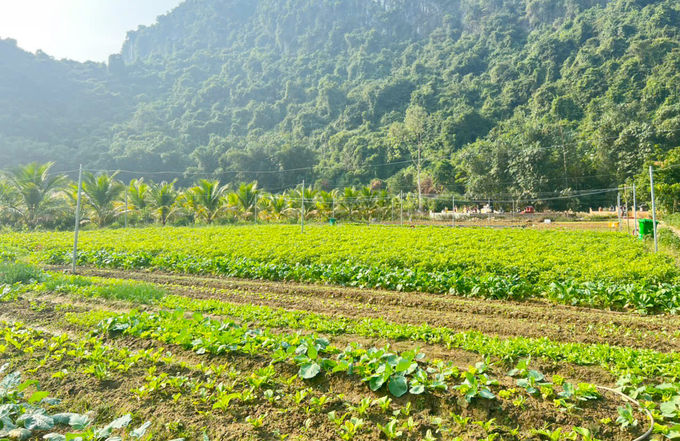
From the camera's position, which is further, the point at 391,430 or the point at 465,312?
the point at 465,312

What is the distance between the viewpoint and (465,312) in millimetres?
7355

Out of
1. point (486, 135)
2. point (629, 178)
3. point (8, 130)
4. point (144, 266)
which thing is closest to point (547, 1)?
point (486, 135)

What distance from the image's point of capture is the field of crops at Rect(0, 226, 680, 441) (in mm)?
3438

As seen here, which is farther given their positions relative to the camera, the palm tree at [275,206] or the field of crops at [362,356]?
the palm tree at [275,206]

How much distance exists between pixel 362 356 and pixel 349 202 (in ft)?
96.8

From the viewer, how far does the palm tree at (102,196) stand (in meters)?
26.0

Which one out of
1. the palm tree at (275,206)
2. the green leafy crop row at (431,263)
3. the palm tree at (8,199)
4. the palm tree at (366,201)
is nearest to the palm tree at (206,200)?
the palm tree at (275,206)

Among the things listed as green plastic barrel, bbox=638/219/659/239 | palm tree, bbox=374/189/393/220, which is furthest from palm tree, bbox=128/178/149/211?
green plastic barrel, bbox=638/219/659/239

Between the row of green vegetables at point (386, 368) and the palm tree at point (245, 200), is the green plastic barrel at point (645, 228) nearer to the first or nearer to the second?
the row of green vegetables at point (386, 368)

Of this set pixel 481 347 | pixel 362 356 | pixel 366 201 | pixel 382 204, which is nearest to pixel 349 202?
pixel 366 201

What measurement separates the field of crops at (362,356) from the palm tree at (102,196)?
18.2 meters

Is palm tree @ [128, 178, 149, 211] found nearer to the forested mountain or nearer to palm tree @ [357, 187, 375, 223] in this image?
palm tree @ [357, 187, 375, 223]

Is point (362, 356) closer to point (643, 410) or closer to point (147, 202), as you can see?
point (643, 410)

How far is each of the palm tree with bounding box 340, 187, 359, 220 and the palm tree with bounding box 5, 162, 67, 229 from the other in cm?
2032
